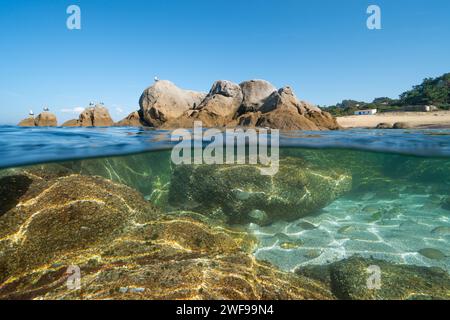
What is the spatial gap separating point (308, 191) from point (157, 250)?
655cm

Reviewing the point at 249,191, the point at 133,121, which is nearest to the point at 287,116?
the point at 249,191

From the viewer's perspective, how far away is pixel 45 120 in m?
17.0

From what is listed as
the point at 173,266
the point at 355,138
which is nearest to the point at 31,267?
the point at 173,266

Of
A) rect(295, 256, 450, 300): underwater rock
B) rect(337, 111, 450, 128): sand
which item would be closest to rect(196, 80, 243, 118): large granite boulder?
rect(337, 111, 450, 128): sand

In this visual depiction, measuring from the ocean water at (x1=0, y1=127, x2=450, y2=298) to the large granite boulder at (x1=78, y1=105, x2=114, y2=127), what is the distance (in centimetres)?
498

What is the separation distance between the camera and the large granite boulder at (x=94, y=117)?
56.5ft

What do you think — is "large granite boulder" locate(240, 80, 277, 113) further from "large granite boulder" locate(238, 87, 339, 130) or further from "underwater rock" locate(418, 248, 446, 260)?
"underwater rock" locate(418, 248, 446, 260)

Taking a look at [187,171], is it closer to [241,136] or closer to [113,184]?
[113,184]

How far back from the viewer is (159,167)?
1638cm

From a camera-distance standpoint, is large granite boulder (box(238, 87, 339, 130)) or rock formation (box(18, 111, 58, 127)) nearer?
large granite boulder (box(238, 87, 339, 130))

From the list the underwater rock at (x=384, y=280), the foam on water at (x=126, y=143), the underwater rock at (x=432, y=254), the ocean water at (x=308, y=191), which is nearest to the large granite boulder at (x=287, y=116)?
the foam on water at (x=126, y=143)

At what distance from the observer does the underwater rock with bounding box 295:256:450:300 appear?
191 inches

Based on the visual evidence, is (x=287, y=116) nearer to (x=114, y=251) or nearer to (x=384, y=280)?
(x=384, y=280)

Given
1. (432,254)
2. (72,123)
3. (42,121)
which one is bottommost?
(432,254)
